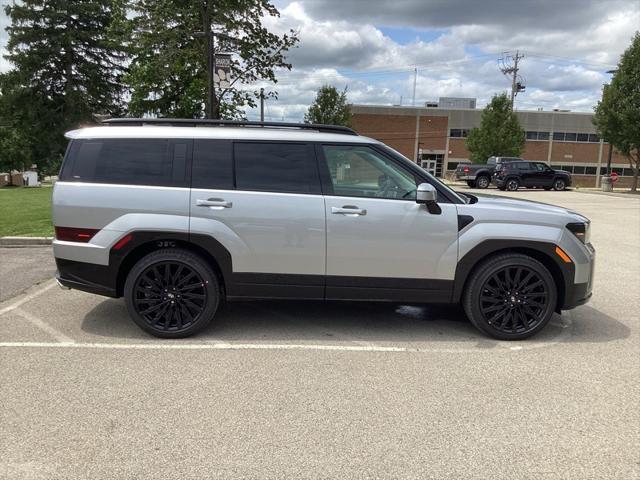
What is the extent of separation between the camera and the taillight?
464 cm

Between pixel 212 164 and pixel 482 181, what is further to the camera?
pixel 482 181

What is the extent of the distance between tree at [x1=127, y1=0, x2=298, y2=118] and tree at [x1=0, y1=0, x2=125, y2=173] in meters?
28.7

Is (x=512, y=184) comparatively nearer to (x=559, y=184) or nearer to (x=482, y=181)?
(x=482, y=181)

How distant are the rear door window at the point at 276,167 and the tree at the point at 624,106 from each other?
29.8m

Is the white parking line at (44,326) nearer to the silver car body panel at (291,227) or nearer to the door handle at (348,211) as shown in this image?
the silver car body panel at (291,227)

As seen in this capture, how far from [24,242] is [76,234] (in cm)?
540

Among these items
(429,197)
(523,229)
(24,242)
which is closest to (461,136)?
(24,242)

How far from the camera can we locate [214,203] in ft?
15.1

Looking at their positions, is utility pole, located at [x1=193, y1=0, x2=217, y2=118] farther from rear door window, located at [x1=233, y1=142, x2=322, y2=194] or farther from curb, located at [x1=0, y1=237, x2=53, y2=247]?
rear door window, located at [x1=233, y1=142, x2=322, y2=194]

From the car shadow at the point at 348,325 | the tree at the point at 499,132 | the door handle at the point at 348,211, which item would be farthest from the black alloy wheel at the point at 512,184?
the door handle at the point at 348,211

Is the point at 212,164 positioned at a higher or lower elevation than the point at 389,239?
higher

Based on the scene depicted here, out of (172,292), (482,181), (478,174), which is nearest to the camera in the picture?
(172,292)

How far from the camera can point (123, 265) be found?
4.78 m

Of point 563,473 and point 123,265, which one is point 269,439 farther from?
point 123,265
